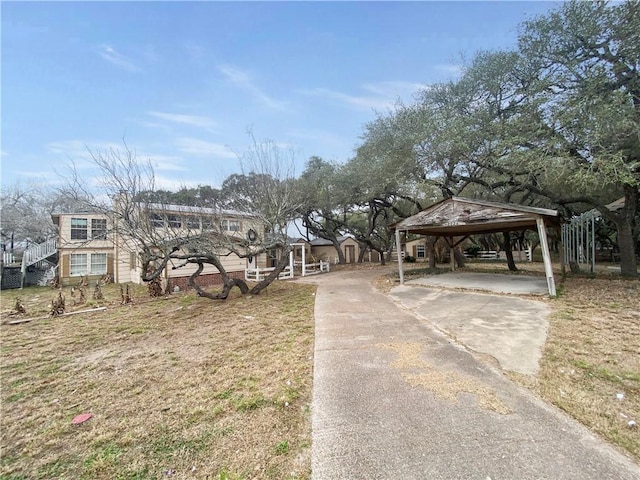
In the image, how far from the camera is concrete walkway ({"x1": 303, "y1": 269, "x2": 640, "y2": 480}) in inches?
74.0

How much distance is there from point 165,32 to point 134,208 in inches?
236

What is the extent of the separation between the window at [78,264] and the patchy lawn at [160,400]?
12.5 metres

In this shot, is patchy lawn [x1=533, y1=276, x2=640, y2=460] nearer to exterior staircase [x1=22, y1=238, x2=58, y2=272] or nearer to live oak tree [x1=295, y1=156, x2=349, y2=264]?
live oak tree [x1=295, y1=156, x2=349, y2=264]

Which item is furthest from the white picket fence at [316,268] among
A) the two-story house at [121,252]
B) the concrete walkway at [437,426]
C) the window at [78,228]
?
the concrete walkway at [437,426]

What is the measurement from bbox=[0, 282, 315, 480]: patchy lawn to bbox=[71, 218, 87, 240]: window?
12415 millimetres

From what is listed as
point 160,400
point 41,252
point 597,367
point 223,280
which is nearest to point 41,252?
point 41,252

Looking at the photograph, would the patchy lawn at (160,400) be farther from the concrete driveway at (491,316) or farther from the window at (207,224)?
the window at (207,224)

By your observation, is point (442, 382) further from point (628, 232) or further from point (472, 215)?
point (628, 232)

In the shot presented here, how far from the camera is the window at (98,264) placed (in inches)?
664

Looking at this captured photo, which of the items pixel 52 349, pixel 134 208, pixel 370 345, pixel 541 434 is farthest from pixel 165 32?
pixel 541 434

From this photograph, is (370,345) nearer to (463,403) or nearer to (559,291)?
(463,403)

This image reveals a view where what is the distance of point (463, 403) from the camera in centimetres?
264

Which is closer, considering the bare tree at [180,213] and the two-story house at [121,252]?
the bare tree at [180,213]

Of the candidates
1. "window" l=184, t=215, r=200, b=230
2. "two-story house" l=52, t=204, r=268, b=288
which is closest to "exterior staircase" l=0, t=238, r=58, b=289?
"two-story house" l=52, t=204, r=268, b=288
